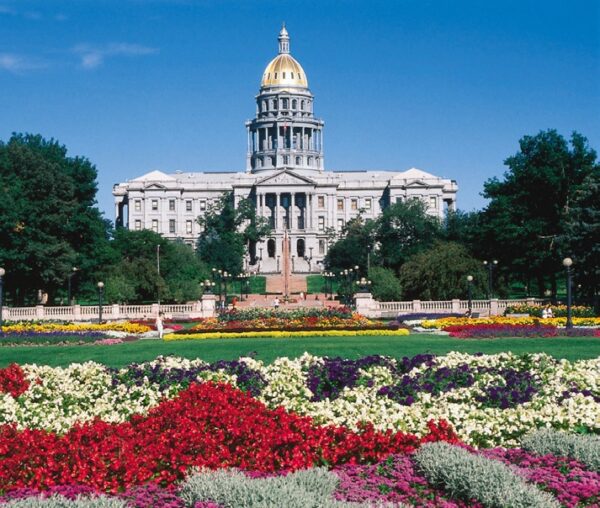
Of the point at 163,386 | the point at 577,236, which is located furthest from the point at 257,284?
the point at 163,386

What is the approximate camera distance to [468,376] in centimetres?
1566

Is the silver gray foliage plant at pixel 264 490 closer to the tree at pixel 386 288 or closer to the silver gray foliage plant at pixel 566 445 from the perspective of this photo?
the silver gray foliage plant at pixel 566 445

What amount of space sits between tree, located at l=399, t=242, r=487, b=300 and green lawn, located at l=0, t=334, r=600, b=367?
26.1 meters

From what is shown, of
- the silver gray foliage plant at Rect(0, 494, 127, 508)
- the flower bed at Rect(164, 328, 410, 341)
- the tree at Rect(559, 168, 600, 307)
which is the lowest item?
the silver gray foliage plant at Rect(0, 494, 127, 508)

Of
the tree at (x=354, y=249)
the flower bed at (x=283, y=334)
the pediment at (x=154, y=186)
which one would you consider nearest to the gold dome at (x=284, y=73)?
the pediment at (x=154, y=186)

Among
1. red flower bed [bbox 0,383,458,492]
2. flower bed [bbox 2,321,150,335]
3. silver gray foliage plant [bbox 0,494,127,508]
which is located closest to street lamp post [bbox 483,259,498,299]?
flower bed [bbox 2,321,150,335]

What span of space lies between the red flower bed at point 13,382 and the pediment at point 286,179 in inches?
4793

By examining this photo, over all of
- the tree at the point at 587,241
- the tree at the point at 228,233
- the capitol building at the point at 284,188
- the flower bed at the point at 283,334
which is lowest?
the flower bed at the point at 283,334

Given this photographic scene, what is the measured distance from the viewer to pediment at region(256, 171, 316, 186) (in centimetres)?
13750

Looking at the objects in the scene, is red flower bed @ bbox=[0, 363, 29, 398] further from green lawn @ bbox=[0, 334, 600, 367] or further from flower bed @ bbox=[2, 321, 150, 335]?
flower bed @ bbox=[2, 321, 150, 335]

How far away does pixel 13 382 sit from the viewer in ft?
51.8

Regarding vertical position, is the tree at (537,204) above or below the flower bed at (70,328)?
above

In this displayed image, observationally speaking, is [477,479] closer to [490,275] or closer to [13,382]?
[13,382]

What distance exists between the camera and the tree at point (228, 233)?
309ft
